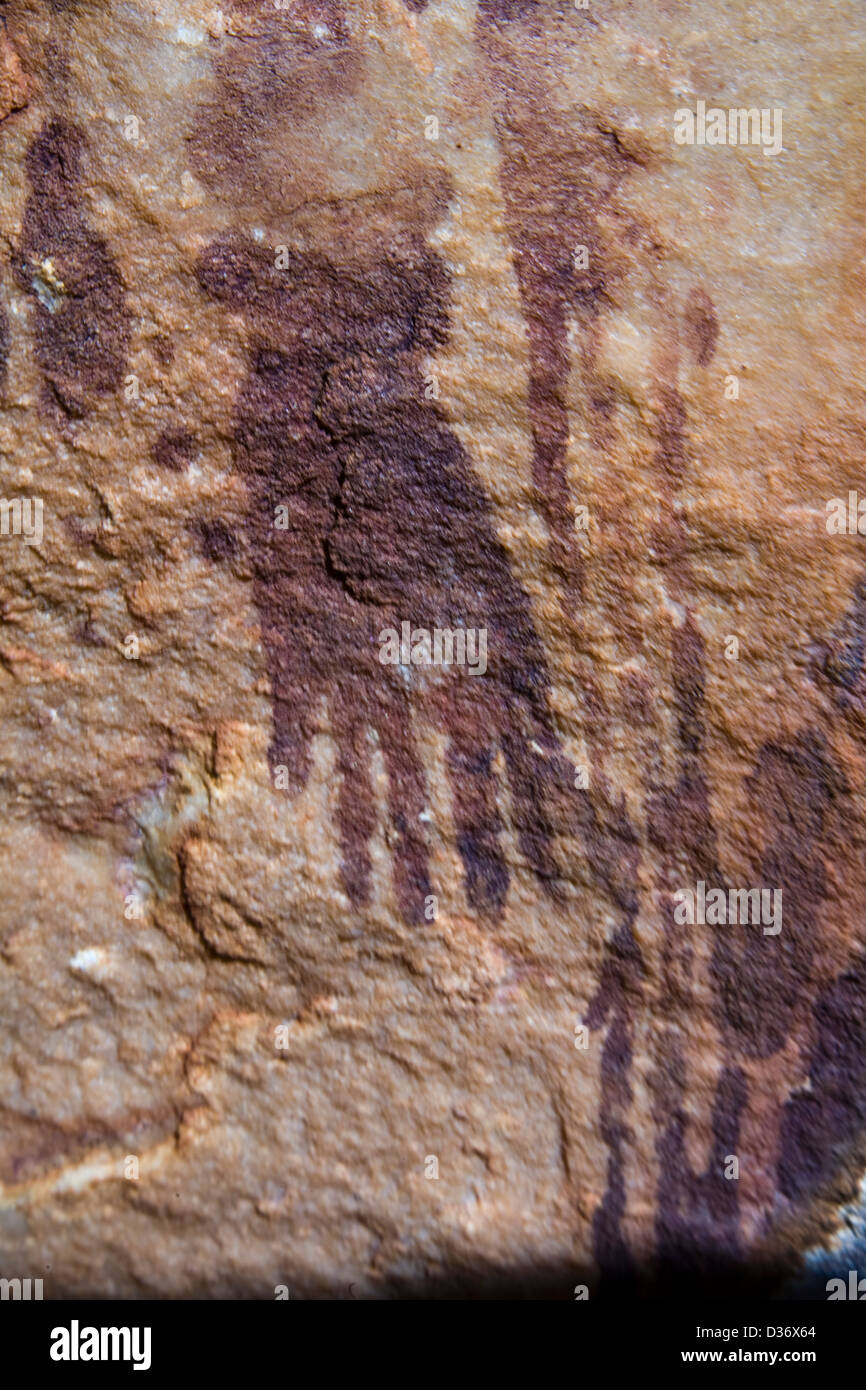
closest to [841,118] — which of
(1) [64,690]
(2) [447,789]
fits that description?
(2) [447,789]

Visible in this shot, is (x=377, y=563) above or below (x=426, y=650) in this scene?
above

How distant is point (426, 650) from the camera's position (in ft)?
5.38

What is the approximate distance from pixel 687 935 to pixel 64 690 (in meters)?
1.00

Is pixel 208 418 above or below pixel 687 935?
above

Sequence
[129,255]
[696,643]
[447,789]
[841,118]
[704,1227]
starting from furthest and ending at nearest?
[841,118]
[129,255]
[696,643]
[447,789]
[704,1227]

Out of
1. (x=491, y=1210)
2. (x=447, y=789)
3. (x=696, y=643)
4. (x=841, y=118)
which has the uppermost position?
(x=841, y=118)

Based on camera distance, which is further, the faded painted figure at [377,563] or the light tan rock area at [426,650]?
the faded painted figure at [377,563]

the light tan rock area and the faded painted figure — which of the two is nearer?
the light tan rock area

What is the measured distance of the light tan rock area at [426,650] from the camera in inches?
56.2

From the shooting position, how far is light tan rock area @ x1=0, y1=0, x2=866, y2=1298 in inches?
56.2

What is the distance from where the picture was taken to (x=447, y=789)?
1.59 metres

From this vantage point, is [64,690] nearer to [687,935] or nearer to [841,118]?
[687,935]

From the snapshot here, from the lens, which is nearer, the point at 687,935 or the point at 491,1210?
the point at 491,1210
